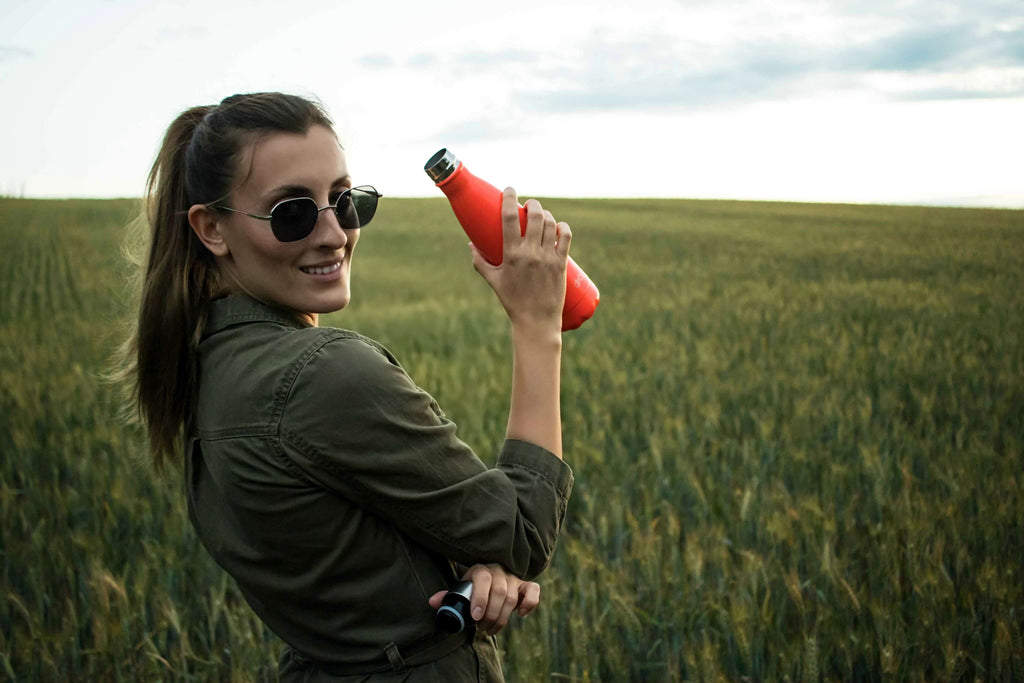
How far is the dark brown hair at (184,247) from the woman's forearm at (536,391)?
20.1 inches

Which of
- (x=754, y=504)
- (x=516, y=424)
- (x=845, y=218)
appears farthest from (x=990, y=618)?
(x=845, y=218)

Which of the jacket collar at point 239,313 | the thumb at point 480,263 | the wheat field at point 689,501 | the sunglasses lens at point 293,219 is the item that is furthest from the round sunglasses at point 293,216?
the wheat field at point 689,501

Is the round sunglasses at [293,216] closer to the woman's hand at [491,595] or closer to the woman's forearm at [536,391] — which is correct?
the woman's forearm at [536,391]

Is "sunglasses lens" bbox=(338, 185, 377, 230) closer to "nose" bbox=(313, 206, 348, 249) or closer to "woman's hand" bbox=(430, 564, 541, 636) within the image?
"nose" bbox=(313, 206, 348, 249)

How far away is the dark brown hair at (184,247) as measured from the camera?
1.42m

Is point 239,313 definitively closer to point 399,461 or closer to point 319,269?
point 319,269

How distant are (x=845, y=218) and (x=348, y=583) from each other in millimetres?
26792

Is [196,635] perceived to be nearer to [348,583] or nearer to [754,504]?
[348,583]

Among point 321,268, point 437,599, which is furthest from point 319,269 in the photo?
point 437,599

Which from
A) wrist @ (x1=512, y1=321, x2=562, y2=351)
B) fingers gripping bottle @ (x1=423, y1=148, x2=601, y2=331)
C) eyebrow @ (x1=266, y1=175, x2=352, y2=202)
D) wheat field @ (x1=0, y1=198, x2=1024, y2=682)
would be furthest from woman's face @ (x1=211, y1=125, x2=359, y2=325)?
wheat field @ (x1=0, y1=198, x2=1024, y2=682)

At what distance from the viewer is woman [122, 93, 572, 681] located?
4.04ft

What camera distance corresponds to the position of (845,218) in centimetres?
2580

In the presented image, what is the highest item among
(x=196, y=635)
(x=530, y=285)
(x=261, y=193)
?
(x=261, y=193)

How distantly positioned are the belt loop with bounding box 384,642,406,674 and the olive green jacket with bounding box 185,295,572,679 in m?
0.01
